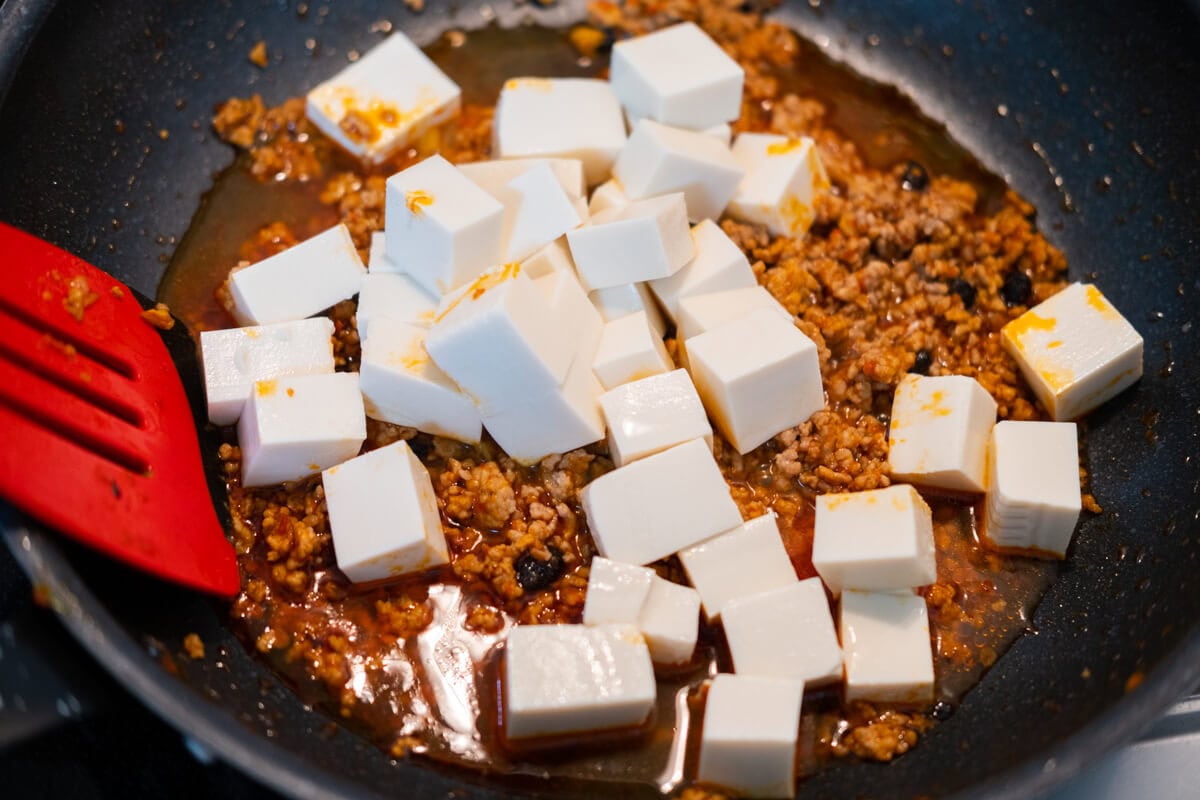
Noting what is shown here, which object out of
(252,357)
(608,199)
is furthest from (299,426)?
→ (608,199)

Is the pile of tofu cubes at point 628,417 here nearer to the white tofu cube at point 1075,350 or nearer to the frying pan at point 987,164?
the white tofu cube at point 1075,350

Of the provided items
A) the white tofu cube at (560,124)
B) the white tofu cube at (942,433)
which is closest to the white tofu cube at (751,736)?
the white tofu cube at (942,433)

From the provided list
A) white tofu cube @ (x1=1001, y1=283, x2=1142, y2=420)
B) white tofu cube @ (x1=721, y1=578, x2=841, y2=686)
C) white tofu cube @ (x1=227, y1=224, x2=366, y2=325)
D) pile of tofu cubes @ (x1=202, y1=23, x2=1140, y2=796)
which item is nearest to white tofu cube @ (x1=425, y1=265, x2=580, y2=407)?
pile of tofu cubes @ (x1=202, y1=23, x2=1140, y2=796)

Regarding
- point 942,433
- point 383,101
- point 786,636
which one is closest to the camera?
point 786,636

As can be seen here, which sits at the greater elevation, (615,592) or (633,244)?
(633,244)

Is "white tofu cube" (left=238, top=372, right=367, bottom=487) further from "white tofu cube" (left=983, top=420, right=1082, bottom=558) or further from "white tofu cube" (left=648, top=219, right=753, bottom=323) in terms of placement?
"white tofu cube" (left=983, top=420, right=1082, bottom=558)

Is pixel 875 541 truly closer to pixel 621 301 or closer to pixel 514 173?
Result: pixel 621 301
